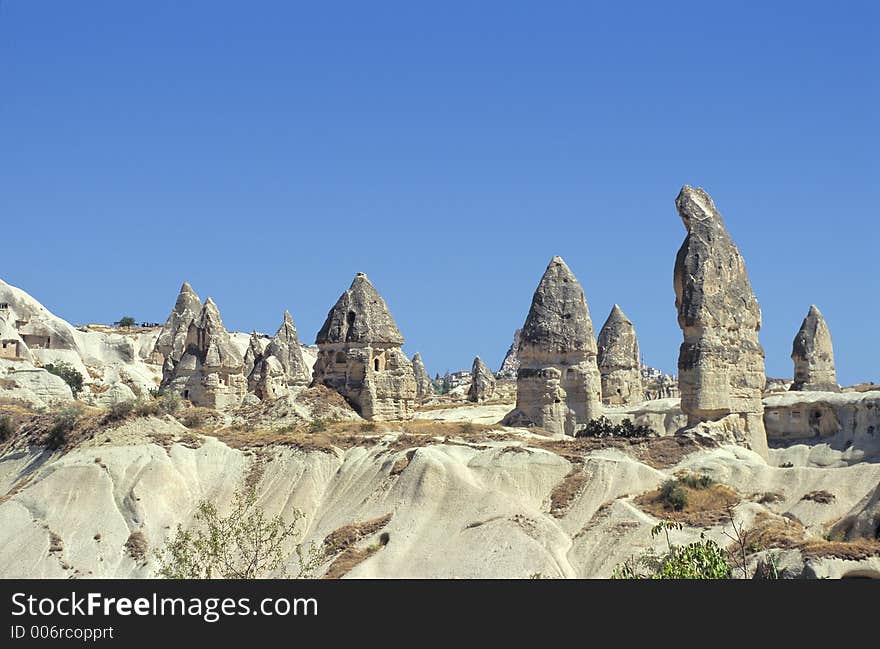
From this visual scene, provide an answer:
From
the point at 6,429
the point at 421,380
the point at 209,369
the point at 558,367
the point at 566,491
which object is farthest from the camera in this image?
the point at 421,380

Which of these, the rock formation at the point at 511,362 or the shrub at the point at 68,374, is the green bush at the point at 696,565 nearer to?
the shrub at the point at 68,374

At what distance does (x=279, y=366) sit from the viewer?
6812 cm

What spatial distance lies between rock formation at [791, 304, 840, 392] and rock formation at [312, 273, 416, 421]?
2573cm

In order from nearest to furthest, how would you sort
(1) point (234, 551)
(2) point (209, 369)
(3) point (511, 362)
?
(1) point (234, 551), (2) point (209, 369), (3) point (511, 362)

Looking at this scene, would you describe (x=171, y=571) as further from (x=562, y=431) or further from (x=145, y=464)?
(x=562, y=431)

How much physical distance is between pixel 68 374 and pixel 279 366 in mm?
13487

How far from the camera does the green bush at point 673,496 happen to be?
1362 inches

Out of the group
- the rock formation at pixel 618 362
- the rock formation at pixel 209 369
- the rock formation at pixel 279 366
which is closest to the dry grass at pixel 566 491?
the rock formation at pixel 279 366

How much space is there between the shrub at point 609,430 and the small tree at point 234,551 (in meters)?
11.6

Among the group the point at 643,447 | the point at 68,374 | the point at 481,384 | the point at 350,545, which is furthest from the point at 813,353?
the point at 350,545

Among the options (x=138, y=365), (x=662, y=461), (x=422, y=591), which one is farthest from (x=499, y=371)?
(x=422, y=591)

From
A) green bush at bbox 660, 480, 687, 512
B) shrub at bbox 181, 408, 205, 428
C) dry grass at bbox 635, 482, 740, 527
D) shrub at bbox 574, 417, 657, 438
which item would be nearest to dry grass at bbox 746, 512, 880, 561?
dry grass at bbox 635, 482, 740, 527

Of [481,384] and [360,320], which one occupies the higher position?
[481,384]

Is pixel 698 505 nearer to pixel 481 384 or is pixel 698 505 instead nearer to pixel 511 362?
pixel 481 384
